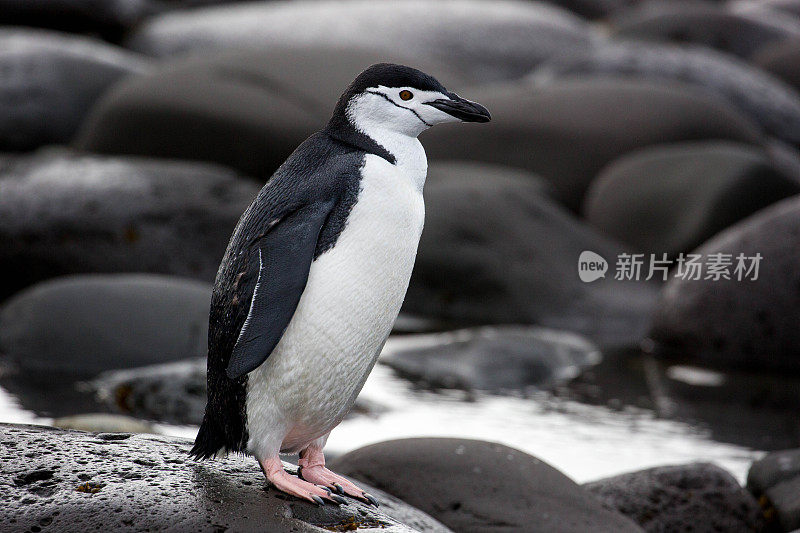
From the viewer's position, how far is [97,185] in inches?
358

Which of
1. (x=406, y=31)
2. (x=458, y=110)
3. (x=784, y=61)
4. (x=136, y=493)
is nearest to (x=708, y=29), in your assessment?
(x=784, y=61)

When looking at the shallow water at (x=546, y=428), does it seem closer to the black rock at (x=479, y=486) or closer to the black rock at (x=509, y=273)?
the black rock at (x=479, y=486)

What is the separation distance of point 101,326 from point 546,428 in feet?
9.08

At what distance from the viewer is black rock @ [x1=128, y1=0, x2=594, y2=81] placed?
14734 millimetres

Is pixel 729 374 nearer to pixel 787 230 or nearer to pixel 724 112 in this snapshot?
pixel 787 230

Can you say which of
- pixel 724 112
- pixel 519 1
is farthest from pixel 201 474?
pixel 519 1

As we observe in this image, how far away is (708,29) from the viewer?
52.5 ft

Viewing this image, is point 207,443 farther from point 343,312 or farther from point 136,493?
point 343,312

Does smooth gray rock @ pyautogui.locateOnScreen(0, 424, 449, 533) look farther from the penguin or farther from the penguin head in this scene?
the penguin head

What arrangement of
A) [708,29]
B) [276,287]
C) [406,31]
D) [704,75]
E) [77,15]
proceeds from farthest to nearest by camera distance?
[708,29]
[77,15]
[406,31]
[704,75]
[276,287]

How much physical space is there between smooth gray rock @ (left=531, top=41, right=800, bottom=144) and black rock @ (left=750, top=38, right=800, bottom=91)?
191 cm

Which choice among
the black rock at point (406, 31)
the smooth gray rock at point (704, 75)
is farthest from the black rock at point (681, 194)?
the black rock at point (406, 31)

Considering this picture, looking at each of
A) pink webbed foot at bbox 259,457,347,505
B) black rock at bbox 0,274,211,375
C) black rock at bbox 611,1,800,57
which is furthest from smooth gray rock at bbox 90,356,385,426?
black rock at bbox 611,1,800,57

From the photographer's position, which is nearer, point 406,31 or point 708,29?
point 406,31
